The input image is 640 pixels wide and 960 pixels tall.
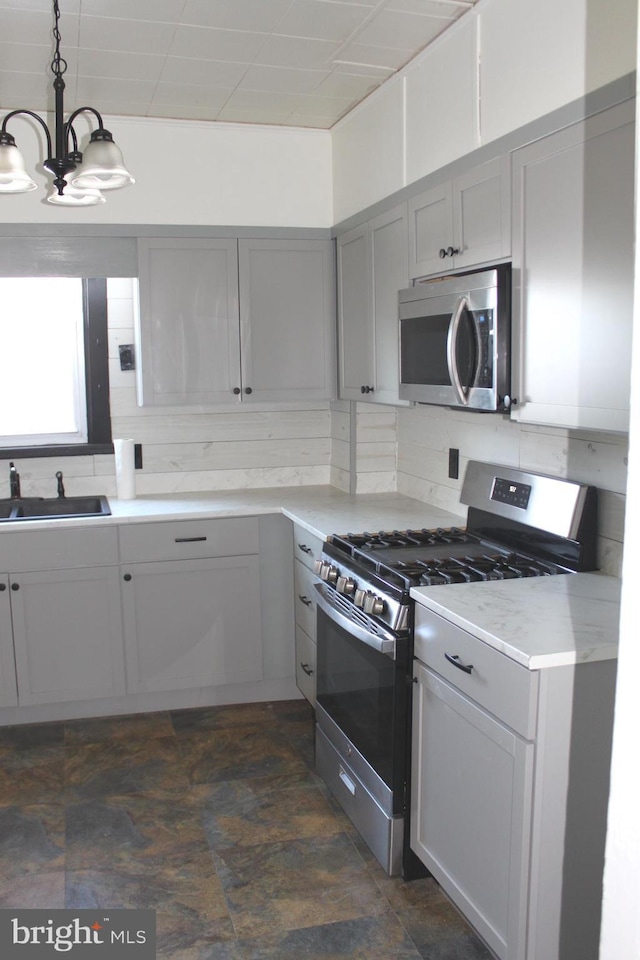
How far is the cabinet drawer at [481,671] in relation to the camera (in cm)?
181

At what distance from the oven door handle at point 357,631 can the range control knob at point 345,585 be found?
0.07 meters

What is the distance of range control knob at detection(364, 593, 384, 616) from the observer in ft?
7.93

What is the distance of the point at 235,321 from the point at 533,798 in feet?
8.19

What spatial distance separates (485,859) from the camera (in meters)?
2.00

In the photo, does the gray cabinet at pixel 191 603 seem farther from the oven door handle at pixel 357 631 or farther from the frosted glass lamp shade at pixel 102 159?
the frosted glass lamp shade at pixel 102 159

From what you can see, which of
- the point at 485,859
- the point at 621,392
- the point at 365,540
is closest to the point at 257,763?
the point at 365,540

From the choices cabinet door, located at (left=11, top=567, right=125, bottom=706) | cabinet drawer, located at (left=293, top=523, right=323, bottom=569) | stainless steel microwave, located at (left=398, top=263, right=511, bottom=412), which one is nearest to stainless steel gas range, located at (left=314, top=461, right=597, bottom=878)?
cabinet drawer, located at (left=293, top=523, right=323, bottom=569)

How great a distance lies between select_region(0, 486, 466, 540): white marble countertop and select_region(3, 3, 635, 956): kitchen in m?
0.11

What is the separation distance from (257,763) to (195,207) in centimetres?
232

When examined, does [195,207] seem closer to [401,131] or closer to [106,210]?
[106,210]

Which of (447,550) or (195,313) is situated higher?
(195,313)

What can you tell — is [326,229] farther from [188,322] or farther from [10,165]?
[10,165]

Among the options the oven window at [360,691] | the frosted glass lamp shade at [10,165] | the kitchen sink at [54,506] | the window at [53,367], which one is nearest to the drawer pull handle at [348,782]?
the oven window at [360,691]

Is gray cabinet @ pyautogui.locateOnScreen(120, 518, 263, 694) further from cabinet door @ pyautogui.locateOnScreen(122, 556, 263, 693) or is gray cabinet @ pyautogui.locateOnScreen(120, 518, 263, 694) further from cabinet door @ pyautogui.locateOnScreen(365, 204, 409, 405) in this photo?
cabinet door @ pyautogui.locateOnScreen(365, 204, 409, 405)
